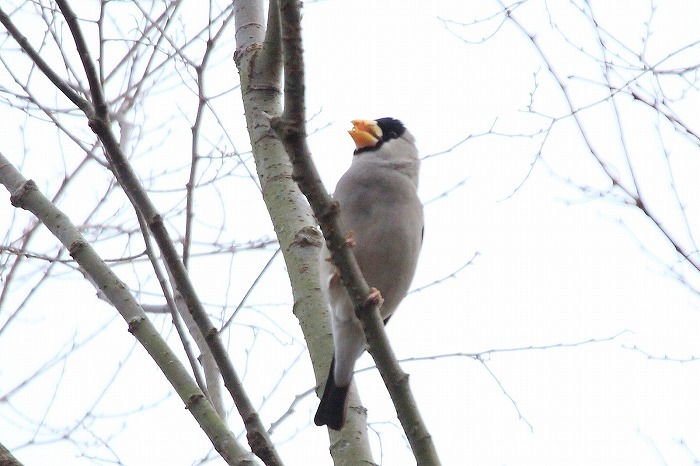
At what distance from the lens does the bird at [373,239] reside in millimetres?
3246

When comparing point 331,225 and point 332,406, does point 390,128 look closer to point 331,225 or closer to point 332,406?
point 332,406

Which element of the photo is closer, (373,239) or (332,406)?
(332,406)

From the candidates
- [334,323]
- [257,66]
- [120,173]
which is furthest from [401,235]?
[120,173]

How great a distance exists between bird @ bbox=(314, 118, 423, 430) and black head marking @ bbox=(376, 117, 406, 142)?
0.86 ft

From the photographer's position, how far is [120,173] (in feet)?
8.61

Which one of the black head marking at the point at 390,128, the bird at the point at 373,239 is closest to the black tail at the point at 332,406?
the bird at the point at 373,239

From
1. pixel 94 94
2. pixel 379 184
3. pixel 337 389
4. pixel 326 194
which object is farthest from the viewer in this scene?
pixel 379 184

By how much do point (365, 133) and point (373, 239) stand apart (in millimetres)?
861

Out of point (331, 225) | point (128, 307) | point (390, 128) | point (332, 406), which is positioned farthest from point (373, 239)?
point (331, 225)

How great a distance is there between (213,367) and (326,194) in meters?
1.38

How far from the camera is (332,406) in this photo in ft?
10.3

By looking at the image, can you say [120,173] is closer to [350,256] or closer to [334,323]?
[350,256]

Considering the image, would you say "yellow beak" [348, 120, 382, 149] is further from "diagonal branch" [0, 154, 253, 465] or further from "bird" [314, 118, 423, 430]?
"diagonal branch" [0, 154, 253, 465]

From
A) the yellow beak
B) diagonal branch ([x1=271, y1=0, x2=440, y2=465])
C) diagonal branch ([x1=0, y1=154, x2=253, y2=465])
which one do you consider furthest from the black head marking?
diagonal branch ([x1=271, y1=0, x2=440, y2=465])
